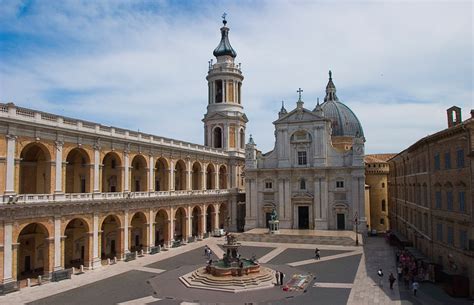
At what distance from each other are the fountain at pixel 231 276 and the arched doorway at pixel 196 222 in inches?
823

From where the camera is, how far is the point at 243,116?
6450 cm

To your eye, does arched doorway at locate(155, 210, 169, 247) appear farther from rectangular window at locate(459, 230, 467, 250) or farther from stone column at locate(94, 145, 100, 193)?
rectangular window at locate(459, 230, 467, 250)

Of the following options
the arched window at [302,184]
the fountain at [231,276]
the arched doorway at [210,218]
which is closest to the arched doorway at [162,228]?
the arched doorway at [210,218]

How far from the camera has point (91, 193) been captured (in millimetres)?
35188

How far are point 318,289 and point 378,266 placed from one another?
972 cm

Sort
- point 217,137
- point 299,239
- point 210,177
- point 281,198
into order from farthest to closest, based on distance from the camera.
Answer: point 217,137 < point 210,177 < point 281,198 < point 299,239

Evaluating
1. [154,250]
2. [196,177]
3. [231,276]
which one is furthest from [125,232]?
[196,177]

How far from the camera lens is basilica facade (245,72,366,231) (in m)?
54.1

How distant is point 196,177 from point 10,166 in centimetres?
2887

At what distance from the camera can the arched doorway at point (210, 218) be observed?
187ft

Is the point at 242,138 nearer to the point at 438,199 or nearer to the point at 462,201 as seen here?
the point at 438,199

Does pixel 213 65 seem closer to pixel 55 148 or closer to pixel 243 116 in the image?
pixel 243 116

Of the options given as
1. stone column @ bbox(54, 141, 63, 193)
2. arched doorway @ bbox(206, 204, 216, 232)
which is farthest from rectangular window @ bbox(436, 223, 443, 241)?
arched doorway @ bbox(206, 204, 216, 232)

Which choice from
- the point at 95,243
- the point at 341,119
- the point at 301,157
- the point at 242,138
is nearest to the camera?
the point at 95,243
